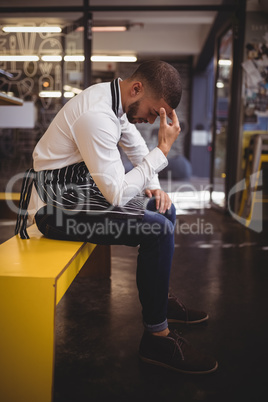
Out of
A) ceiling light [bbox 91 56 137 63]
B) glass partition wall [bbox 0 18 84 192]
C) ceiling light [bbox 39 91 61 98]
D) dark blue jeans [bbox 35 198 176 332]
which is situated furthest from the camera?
ceiling light [bbox 91 56 137 63]

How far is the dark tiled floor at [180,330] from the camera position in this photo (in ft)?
3.86

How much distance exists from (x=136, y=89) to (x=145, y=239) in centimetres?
55

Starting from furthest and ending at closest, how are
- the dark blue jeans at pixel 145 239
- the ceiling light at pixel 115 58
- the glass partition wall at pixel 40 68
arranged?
1. the ceiling light at pixel 115 58
2. the glass partition wall at pixel 40 68
3. the dark blue jeans at pixel 145 239

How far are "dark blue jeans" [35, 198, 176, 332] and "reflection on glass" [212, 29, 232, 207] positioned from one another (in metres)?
3.41

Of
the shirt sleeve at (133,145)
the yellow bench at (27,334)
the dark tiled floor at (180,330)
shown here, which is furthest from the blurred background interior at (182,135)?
the shirt sleeve at (133,145)

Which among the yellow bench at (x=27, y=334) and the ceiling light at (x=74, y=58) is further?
the ceiling light at (x=74, y=58)

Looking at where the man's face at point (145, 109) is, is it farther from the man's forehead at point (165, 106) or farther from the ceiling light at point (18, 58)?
the ceiling light at point (18, 58)

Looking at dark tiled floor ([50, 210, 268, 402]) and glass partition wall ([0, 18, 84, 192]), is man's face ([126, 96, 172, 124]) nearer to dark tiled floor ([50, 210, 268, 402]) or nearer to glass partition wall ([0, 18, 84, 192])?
dark tiled floor ([50, 210, 268, 402])

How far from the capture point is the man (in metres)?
1.24

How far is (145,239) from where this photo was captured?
50.4 inches

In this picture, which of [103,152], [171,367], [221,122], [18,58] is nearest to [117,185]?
[103,152]

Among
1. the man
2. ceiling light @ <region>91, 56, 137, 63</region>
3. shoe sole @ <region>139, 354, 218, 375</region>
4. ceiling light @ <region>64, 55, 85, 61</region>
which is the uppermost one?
ceiling light @ <region>91, 56, 137, 63</region>

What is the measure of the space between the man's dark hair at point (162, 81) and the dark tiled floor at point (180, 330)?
0.95 metres

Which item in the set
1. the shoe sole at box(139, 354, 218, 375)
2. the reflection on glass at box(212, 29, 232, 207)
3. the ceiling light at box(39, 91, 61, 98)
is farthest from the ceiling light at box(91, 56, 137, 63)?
the shoe sole at box(139, 354, 218, 375)
